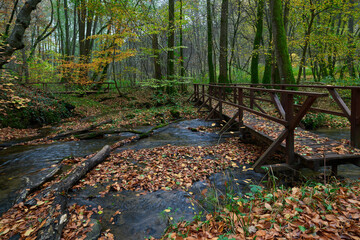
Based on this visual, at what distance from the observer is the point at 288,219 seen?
2.42m

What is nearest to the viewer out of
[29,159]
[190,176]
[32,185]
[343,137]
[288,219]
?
[288,219]

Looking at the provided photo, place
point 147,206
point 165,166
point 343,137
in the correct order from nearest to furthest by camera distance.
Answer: point 147,206 → point 165,166 → point 343,137

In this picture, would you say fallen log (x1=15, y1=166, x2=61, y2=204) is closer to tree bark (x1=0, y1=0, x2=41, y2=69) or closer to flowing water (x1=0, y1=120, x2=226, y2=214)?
flowing water (x1=0, y1=120, x2=226, y2=214)

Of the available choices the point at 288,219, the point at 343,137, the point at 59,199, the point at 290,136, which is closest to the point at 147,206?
the point at 59,199

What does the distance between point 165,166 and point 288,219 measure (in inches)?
138

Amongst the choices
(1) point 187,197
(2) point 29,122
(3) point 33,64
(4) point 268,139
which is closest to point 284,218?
(1) point 187,197

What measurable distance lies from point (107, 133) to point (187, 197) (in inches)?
243

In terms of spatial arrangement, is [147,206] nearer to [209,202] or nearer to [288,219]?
[209,202]

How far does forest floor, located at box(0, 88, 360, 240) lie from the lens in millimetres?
2336

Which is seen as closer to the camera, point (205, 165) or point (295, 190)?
point (295, 190)

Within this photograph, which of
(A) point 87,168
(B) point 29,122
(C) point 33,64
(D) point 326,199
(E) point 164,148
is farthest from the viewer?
(C) point 33,64

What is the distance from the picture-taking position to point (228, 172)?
16.7ft

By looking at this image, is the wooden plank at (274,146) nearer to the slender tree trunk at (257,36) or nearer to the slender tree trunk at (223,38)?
the slender tree trunk at (257,36)

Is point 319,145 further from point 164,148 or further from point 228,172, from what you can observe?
point 164,148
